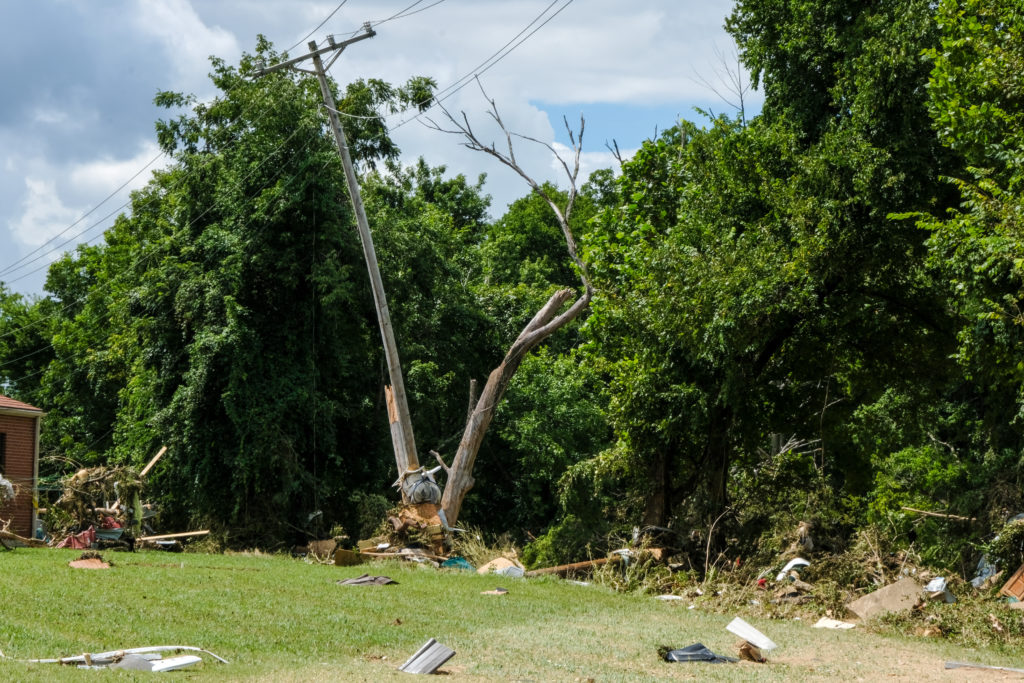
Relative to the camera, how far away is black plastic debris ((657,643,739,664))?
34.9 ft

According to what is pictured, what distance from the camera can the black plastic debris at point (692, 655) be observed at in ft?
34.9

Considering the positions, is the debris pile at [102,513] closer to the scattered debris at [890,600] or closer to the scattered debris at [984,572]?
the scattered debris at [890,600]

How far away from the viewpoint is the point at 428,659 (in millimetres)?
9547

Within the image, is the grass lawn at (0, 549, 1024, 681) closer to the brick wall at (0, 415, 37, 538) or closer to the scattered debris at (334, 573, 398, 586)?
the scattered debris at (334, 573, 398, 586)

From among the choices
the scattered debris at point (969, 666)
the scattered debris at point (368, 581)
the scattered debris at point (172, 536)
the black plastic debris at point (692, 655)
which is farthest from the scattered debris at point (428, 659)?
the scattered debris at point (172, 536)

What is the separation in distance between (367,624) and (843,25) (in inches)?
646

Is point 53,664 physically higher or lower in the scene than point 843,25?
lower

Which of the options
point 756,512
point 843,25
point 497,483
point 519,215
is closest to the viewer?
point 756,512

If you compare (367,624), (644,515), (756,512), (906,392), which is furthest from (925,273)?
(367,624)

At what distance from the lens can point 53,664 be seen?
8523 millimetres

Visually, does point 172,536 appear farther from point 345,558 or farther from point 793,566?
point 793,566

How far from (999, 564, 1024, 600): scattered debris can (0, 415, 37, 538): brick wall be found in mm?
20583

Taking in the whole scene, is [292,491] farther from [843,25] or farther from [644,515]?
[843,25]

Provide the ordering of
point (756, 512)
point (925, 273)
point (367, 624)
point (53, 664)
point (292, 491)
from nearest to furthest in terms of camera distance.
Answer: point (53, 664), point (367, 624), point (925, 273), point (756, 512), point (292, 491)
